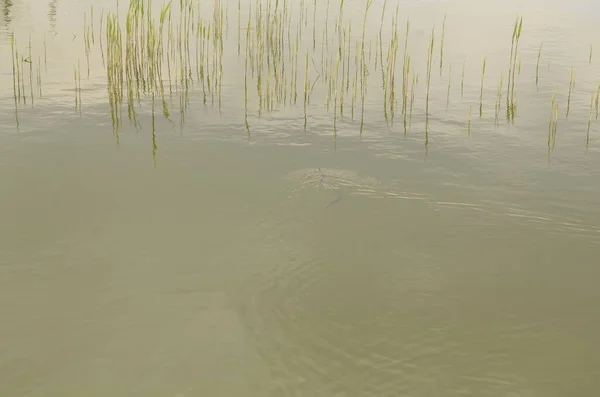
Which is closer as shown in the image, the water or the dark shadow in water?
the water

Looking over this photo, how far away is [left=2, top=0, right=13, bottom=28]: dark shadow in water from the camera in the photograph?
10678 mm

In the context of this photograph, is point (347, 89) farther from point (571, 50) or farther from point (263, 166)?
point (571, 50)

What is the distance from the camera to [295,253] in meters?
3.30

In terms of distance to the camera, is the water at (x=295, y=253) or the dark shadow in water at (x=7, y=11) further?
the dark shadow in water at (x=7, y=11)

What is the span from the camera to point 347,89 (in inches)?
262

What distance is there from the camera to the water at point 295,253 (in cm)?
242

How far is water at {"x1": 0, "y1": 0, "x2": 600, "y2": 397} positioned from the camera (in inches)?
95.4

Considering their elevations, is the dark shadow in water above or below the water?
above

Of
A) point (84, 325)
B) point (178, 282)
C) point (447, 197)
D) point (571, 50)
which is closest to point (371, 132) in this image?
point (447, 197)

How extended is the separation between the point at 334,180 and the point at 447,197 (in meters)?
0.77

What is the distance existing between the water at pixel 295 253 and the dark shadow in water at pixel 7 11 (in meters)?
5.50

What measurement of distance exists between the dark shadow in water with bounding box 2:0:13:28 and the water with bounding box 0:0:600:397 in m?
5.50

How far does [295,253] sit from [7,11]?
35.6 ft

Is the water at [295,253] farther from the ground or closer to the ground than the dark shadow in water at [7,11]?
closer to the ground
